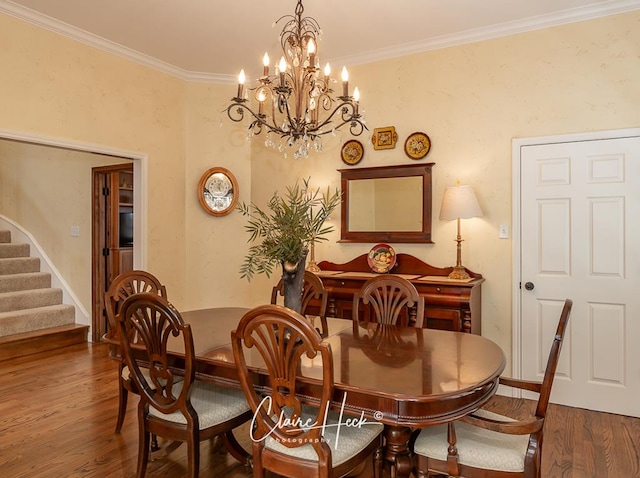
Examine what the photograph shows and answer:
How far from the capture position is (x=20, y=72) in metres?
3.34

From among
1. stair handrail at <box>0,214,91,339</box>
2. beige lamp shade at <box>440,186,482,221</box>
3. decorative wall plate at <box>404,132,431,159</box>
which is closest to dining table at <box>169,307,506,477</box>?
beige lamp shade at <box>440,186,482,221</box>

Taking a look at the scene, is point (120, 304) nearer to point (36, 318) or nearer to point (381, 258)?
point (381, 258)

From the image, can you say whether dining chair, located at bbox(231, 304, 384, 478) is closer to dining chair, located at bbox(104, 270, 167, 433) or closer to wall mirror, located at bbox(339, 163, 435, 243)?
dining chair, located at bbox(104, 270, 167, 433)

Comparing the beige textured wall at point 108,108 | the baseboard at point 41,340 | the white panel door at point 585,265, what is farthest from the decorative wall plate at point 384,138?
the baseboard at point 41,340

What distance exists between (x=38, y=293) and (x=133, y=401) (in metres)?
2.72

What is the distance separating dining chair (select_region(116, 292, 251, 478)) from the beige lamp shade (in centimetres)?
215

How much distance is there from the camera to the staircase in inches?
183

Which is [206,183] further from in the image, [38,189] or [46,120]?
[38,189]

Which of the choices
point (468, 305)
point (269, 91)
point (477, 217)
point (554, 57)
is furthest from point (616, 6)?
point (269, 91)

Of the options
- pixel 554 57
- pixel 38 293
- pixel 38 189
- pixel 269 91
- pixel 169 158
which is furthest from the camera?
pixel 38 189

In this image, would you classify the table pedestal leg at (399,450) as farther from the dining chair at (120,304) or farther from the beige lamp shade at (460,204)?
the beige lamp shade at (460,204)

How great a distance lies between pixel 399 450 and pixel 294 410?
445mm

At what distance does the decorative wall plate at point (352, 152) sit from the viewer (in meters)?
4.21

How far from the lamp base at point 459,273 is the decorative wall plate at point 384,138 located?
1.23 meters
